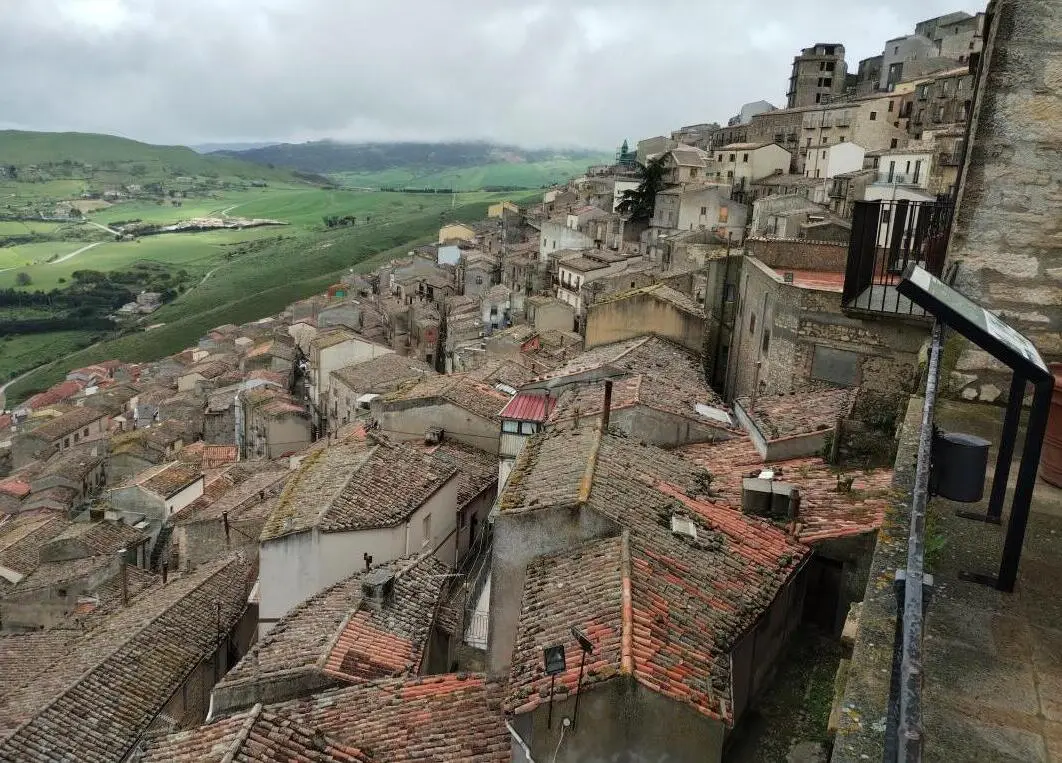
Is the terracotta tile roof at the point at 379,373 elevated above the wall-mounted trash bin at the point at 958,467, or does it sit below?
below

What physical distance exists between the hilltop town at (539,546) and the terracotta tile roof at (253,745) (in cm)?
5

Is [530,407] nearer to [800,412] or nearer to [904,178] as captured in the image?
[800,412]

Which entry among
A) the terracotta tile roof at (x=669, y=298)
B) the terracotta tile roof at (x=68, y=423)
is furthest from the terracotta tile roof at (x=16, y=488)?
the terracotta tile roof at (x=669, y=298)

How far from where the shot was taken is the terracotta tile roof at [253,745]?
1073 centimetres

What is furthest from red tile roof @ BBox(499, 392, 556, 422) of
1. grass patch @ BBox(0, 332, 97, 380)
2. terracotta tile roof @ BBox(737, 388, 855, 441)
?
grass patch @ BBox(0, 332, 97, 380)

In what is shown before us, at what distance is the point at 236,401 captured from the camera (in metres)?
48.7

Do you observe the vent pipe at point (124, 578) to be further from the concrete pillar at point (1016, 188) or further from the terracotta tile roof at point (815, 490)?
the concrete pillar at point (1016, 188)

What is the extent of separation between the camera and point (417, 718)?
37.7 feet

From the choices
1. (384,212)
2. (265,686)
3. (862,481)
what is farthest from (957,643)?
(384,212)

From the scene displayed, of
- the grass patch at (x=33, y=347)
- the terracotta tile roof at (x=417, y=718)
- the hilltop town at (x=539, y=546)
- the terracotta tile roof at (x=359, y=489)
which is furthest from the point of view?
the grass patch at (x=33, y=347)

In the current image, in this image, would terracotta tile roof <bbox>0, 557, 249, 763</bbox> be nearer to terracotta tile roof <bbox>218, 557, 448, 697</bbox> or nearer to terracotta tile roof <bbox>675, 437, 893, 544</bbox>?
terracotta tile roof <bbox>218, 557, 448, 697</bbox>

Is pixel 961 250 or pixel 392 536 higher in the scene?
pixel 961 250

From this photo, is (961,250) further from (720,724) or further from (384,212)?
(384,212)

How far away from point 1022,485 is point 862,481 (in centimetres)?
811
